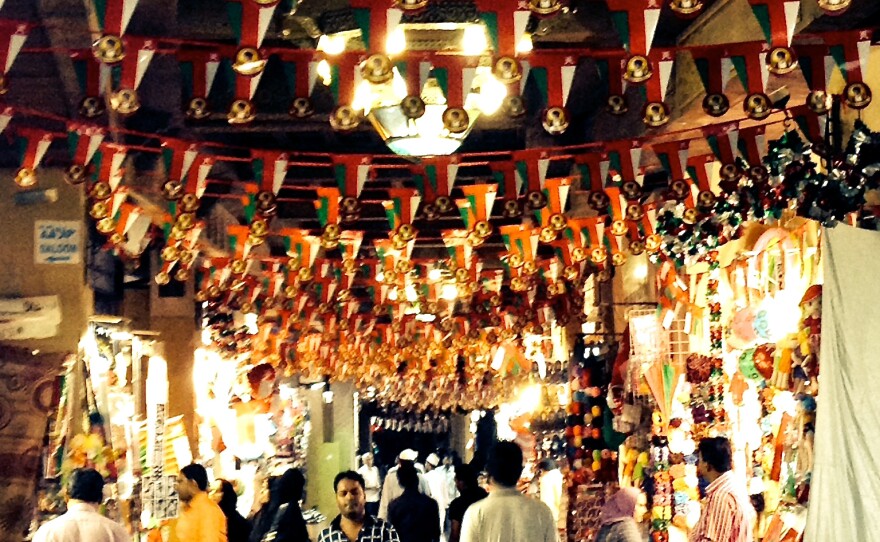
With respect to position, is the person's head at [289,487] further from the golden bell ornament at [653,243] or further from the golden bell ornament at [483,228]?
the golden bell ornament at [653,243]

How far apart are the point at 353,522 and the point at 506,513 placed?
1.04 m

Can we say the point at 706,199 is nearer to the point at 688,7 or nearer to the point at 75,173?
the point at 688,7

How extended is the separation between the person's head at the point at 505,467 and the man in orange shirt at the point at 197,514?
3280 mm

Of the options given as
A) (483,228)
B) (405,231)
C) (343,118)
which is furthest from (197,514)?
(343,118)

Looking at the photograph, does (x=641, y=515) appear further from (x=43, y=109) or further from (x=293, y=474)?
(x=43, y=109)

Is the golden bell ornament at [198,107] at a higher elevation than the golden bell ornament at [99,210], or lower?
higher

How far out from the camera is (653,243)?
368 inches

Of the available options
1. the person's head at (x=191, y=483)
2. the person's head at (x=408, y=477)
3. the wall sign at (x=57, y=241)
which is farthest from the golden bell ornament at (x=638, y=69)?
the person's head at (x=408, y=477)

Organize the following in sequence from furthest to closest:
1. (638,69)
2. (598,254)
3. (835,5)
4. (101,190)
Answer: (598,254)
(101,190)
(638,69)
(835,5)

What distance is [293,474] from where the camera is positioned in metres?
7.95

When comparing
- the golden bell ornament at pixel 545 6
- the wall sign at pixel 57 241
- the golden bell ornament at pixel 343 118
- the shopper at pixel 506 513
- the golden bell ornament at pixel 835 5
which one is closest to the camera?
the golden bell ornament at pixel 835 5

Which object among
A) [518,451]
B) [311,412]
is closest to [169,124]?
[518,451]

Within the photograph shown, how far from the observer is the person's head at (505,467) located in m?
6.39

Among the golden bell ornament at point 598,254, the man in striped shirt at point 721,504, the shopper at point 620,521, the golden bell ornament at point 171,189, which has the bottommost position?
the shopper at point 620,521
